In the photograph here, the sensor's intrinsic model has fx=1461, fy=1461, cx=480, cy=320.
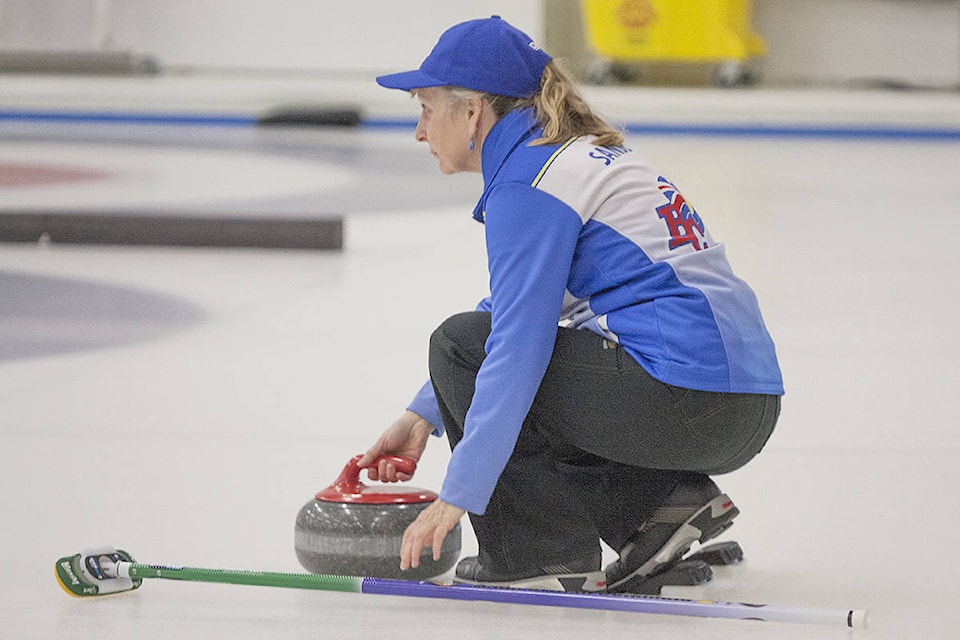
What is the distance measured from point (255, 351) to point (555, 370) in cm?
173

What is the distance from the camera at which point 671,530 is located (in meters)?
1.93

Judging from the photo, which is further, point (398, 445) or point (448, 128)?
point (398, 445)

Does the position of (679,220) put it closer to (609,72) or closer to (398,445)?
(398,445)

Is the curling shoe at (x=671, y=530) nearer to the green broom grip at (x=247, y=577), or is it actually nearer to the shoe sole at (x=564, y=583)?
the shoe sole at (x=564, y=583)

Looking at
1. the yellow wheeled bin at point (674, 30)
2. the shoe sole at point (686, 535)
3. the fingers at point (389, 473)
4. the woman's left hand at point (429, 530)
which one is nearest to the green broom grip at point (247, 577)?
the woman's left hand at point (429, 530)

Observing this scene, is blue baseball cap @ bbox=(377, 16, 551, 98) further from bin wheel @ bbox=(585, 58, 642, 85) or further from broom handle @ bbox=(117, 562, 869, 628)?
bin wheel @ bbox=(585, 58, 642, 85)

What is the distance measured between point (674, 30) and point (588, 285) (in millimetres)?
9014

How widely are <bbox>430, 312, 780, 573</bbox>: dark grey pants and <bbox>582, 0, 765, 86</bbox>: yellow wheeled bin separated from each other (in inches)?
349

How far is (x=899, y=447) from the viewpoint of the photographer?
8.62 feet

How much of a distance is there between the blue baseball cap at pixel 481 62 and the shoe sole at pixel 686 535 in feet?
1.97

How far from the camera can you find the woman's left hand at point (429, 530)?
5.55 ft

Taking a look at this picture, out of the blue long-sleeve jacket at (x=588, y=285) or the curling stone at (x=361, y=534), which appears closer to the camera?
the blue long-sleeve jacket at (x=588, y=285)

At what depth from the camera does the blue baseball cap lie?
70.5 inches

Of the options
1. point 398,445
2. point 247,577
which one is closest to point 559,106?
point 398,445
